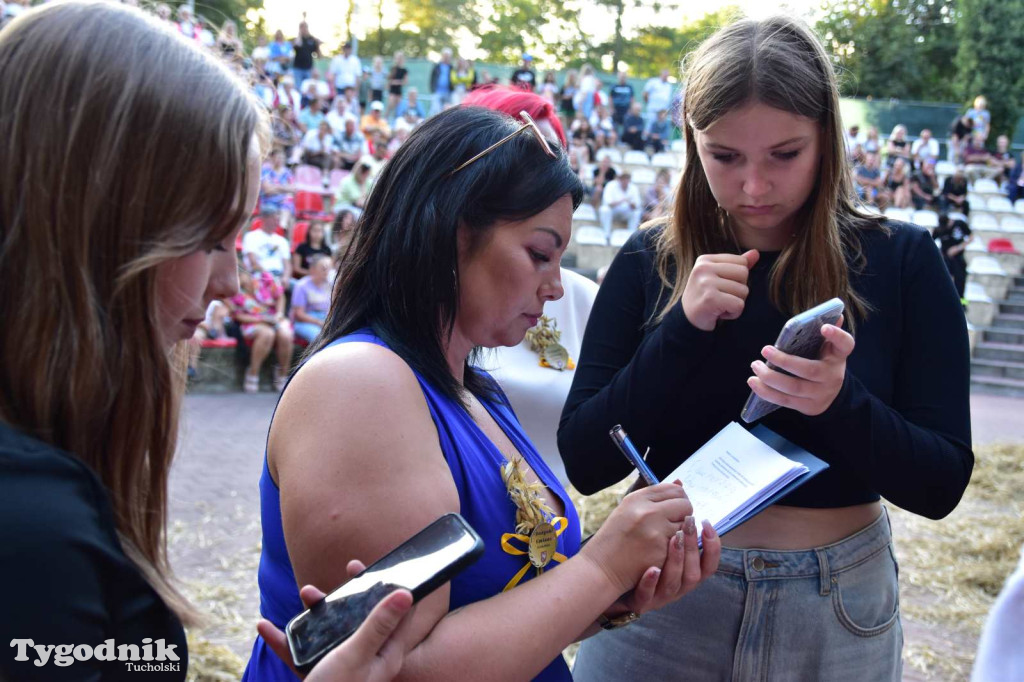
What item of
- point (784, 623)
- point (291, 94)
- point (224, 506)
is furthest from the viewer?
point (291, 94)

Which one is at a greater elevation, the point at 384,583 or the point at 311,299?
the point at 384,583

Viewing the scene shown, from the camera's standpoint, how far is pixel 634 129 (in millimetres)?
21219

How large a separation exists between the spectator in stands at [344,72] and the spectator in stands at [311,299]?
11065 millimetres

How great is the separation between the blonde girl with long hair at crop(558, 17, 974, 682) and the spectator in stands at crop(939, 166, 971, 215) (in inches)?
703

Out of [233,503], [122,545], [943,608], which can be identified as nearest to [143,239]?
[122,545]

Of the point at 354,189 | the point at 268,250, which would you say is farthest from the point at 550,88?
the point at 268,250

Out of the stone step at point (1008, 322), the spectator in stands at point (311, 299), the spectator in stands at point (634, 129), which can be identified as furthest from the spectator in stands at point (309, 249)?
the spectator in stands at point (634, 129)

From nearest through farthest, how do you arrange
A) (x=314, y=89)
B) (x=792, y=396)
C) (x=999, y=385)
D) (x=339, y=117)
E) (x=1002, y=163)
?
(x=792, y=396) → (x=999, y=385) → (x=339, y=117) → (x=314, y=89) → (x=1002, y=163)

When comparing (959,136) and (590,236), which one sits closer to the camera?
(590,236)

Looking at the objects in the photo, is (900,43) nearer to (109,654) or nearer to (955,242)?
(955,242)

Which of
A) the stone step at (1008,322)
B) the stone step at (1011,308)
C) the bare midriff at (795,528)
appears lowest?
the stone step at (1008,322)

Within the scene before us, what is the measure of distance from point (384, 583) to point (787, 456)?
3.23ft

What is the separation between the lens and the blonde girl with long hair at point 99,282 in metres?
0.96

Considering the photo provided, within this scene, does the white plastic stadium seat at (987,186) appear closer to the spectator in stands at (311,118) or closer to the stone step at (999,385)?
the stone step at (999,385)
